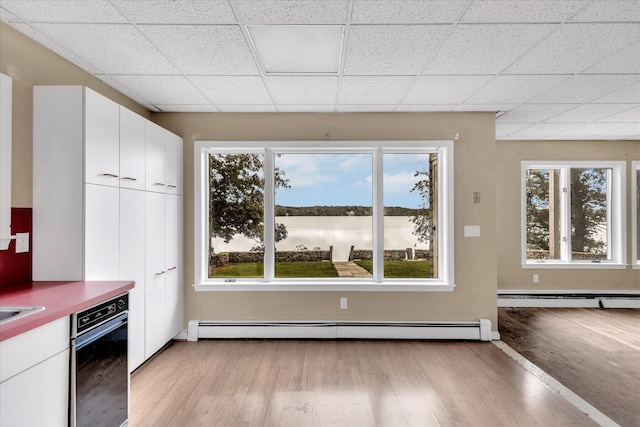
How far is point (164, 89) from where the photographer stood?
10.5 ft

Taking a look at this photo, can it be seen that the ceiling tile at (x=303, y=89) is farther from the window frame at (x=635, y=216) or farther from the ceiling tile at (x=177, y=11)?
the window frame at (x=635, y=216)

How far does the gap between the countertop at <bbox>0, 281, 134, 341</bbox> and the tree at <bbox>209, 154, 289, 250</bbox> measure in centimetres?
186

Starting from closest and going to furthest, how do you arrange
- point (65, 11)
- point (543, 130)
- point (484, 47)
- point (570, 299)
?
point (65, 11) → point (484, 47) → point (543, 130) → point (570, 299)

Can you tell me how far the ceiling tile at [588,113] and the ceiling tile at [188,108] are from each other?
405 centimetres

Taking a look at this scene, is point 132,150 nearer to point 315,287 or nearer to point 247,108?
point 247,108

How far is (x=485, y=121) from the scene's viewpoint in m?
3.89

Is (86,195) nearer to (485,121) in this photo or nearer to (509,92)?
(509,92)

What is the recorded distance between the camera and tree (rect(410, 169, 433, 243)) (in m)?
4.10

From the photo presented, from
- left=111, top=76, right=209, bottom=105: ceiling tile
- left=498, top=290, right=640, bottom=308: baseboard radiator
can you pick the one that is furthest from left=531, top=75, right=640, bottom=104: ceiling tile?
left=111, top=76, right=209, bottom=105: ceiling tile

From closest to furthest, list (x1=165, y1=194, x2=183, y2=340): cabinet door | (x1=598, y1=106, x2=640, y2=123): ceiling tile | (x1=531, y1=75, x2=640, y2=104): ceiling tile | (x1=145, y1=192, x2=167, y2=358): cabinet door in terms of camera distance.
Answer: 1. (x1=531, y1=75, x2=640, y2=104): ceiling tile
2. (x1=145, y1=192, x2=167, y2=358): cabinet door
3. (x1=165, y1=194, x2=183, y2=340): cabinet door
4. (x1=598, y1=106, x2=640, y2=123): ceiling tile

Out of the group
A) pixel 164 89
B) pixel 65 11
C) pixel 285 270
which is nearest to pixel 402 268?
pixel 285 270

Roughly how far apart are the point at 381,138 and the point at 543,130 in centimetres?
252

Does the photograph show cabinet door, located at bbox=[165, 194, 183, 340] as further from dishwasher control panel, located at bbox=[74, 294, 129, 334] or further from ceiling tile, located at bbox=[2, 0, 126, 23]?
ceiling tile, located at bbox=[2, 0, 126, 23]

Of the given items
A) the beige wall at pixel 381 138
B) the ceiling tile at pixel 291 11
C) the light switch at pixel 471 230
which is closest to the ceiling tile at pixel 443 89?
the beige wall at pixel 381 138
